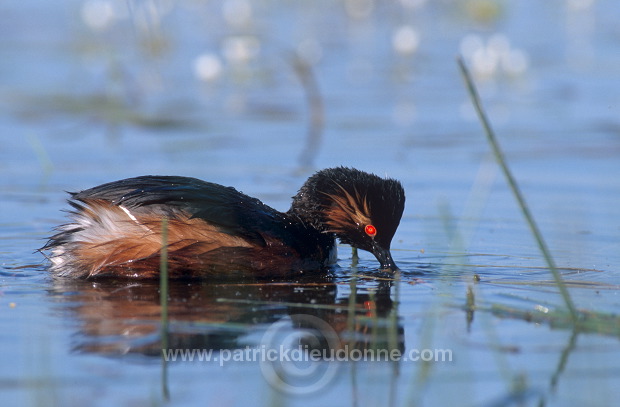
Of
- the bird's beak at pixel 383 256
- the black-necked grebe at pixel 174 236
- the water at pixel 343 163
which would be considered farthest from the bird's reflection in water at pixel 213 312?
the bird's beak at pixel 383 256

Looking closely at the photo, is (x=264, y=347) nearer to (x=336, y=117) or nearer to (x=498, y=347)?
(x=498, y=347)

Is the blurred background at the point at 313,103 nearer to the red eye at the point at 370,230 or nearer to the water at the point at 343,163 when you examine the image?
Answer: the water at the point at 343,163

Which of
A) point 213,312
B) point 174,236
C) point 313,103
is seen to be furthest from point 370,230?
point 313,103

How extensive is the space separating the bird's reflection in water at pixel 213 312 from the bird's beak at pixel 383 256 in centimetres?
35

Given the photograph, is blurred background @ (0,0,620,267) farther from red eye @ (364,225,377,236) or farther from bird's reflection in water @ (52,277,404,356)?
bird's reflection in water @ (52,277,404,356)

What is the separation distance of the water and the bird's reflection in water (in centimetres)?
2

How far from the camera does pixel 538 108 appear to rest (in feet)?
41.0

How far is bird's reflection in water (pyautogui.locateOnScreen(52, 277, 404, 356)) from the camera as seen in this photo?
4.85 metres

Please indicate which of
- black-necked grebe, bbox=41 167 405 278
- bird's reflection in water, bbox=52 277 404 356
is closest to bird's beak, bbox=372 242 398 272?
black-necked grebe, bbox=41 167 405 278

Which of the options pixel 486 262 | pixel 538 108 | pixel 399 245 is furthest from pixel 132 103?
pixel 486 262

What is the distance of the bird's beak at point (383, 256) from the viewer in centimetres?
669

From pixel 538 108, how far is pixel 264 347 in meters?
8.44

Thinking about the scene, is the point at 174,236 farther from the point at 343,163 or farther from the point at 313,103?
the point at 313,103

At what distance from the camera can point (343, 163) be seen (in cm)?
980
